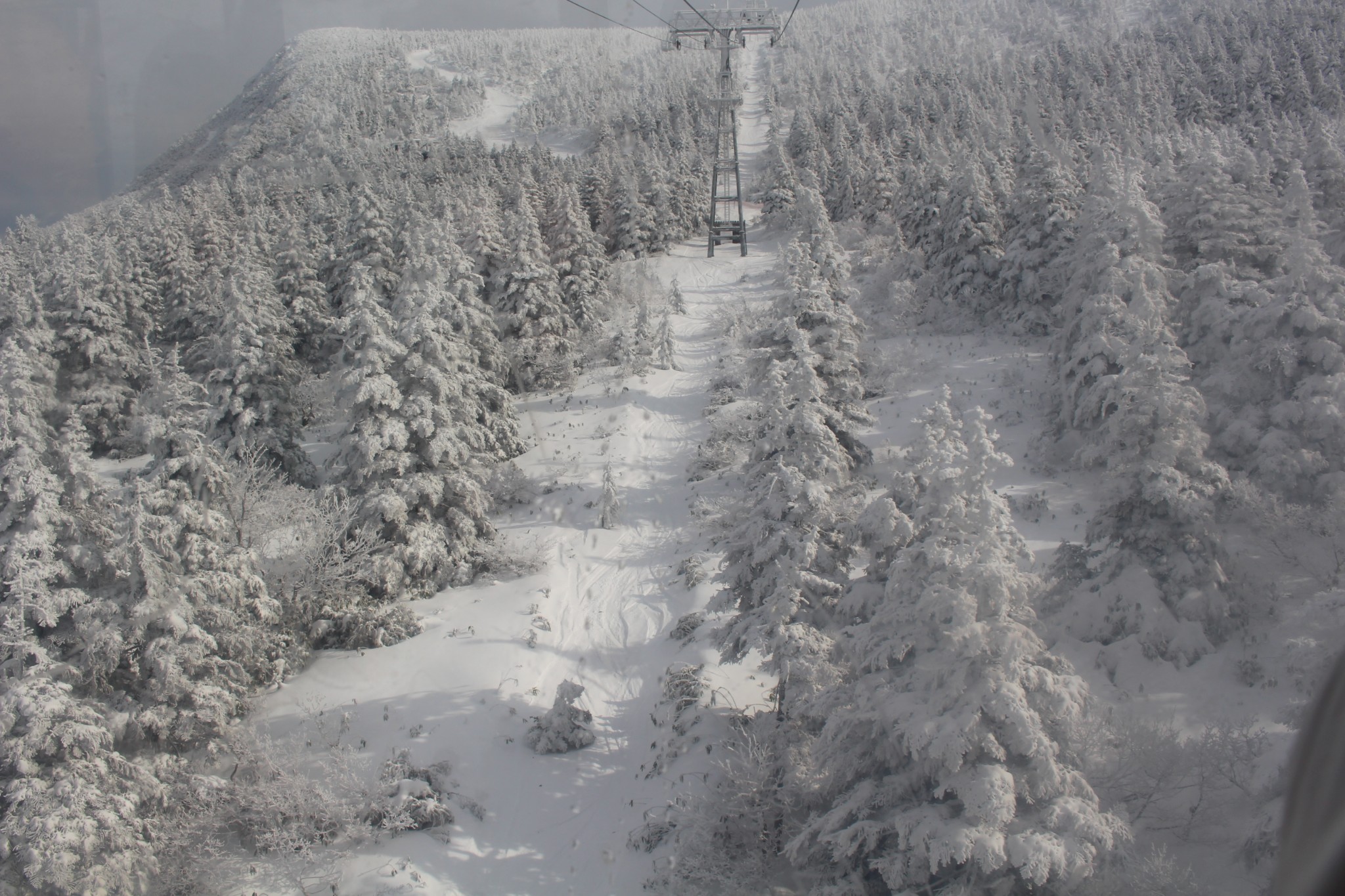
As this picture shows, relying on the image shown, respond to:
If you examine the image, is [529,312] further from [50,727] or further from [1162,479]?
[1162,479]

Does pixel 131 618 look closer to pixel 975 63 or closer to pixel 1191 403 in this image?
pixel 1191 403

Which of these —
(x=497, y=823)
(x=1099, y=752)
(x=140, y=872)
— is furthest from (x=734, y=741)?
(x=140, y=872)

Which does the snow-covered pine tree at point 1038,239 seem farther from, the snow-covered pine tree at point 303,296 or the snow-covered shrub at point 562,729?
the snow-covered pine tree at point 303,296

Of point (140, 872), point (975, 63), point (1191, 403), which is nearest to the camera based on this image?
point (140, 872)

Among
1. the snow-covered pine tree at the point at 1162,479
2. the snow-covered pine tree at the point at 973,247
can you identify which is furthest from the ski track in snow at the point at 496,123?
the snow-covered pine tree at the point at 1162,479

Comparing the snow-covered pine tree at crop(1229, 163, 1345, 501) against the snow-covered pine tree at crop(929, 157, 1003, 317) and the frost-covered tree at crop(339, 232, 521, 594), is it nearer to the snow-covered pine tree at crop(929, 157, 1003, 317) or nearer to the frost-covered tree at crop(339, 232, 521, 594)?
the snow-covered pine tree at crop(929, 157, 1003, 317)

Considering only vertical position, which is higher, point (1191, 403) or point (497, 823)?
point (1191, 403)

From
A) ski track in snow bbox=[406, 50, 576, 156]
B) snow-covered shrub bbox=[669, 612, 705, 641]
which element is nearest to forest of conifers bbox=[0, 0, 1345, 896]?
snow-covered shrub bbox=[669, 612, 705, 641]
